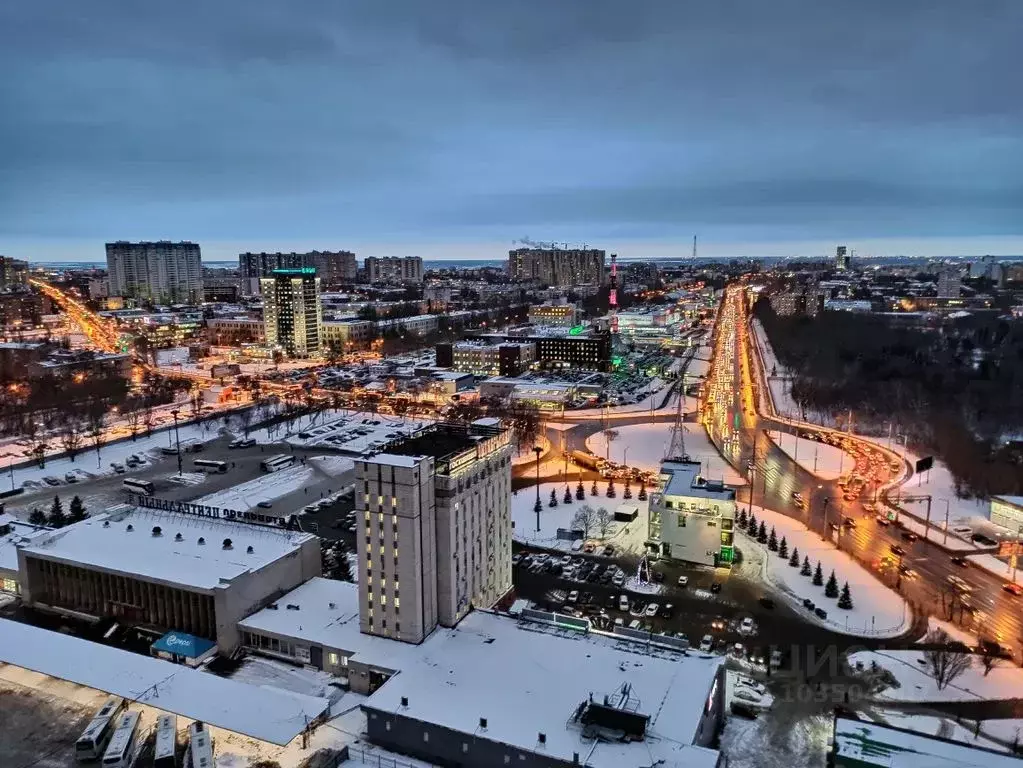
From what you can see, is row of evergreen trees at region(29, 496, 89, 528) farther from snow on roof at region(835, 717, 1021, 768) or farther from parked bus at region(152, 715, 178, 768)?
snow on roof at region(835, 717, 1021, 768)

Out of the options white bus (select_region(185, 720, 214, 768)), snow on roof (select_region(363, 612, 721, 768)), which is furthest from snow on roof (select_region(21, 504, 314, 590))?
snow on roof (select_region(363, 612, 721, 768))

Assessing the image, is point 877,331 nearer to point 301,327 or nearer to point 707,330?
point 707,330

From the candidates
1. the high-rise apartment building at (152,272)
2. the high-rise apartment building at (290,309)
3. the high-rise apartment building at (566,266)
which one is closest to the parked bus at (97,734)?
the high-rise apartment building at (290,309)

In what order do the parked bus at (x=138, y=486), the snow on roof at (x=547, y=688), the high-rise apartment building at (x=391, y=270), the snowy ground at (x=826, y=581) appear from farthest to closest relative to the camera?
the high-rise apartment building at (x=391, y=270), the parked bus at (x=138, y=486), the snowy ground at (x=826, y=581), the snow on roof at (x=547, y=688)

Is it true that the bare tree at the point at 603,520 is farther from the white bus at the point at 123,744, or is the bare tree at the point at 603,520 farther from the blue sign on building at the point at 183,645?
the white bus at the point at 123,744

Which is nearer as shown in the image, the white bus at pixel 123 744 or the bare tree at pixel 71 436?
the white bus at pixel 123 744
